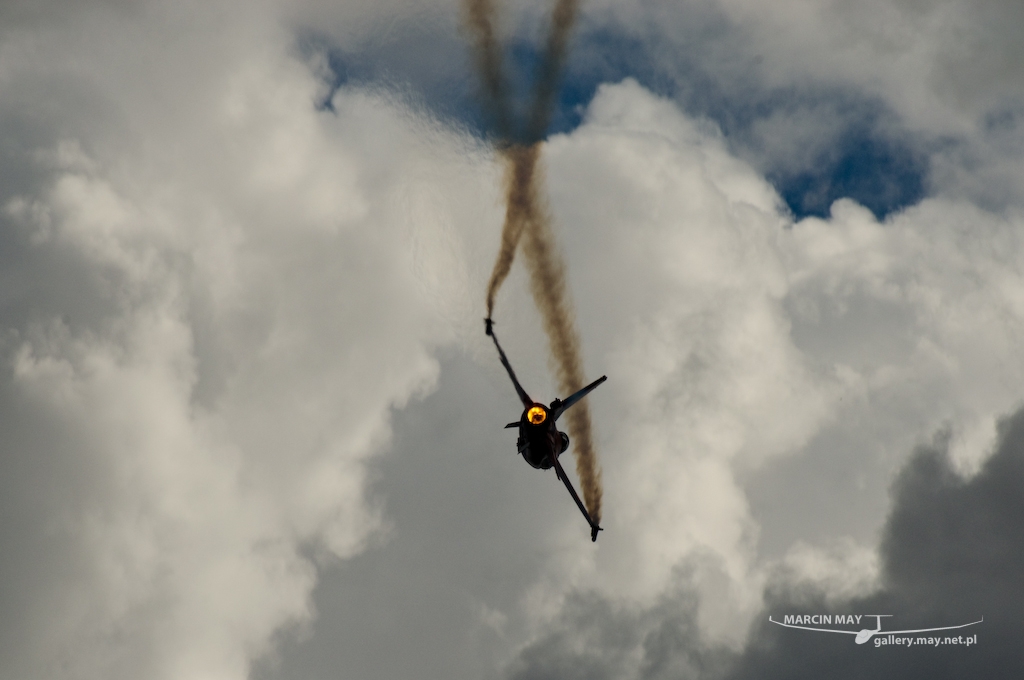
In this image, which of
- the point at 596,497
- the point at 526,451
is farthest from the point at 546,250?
the point at 596,497

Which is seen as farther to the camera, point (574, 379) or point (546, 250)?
point (574, 379)

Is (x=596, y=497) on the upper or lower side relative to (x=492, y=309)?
lower

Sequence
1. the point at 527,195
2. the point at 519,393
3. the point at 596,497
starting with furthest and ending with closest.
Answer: the point at 596,497 < the point at 519,393 < the point at 527,195

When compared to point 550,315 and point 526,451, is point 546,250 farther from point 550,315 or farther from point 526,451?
point 526,451

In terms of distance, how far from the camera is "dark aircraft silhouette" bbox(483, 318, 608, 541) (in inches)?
1786

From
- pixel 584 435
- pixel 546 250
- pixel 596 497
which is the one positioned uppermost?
pixel 546 250

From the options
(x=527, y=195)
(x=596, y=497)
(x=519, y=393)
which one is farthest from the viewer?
(x=596, y=497)

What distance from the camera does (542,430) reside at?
4684 cm

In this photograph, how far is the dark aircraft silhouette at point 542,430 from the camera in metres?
45.4

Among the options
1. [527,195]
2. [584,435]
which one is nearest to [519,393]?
[584,435]

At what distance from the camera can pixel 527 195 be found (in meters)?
42.9

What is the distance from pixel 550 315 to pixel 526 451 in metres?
8.74

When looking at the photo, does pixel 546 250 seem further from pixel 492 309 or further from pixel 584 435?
pixel 584 435

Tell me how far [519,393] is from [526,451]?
4.07 meters
